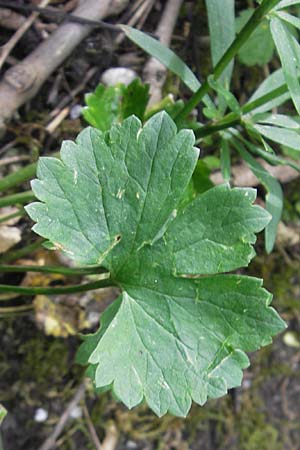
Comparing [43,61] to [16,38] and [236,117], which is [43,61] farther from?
[236,117]

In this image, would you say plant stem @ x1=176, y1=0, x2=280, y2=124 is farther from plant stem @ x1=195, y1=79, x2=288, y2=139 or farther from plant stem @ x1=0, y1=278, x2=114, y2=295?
plant stem @ x1=0, y1=278, x2=114, y2=295

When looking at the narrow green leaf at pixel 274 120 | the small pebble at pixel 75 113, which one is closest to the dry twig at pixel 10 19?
the small pebble at pixel 75 113

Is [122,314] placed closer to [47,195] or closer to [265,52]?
[47,195]

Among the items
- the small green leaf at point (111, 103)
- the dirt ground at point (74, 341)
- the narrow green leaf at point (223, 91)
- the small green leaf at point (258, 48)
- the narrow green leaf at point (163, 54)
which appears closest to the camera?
the narrow green leaf at point (223, 91)

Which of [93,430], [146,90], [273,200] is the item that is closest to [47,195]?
[146,90]

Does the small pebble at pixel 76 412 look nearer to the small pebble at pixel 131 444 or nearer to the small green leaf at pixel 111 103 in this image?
the small pebble at pixel 131 444

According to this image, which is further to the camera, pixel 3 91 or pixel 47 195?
pixel 3 91
